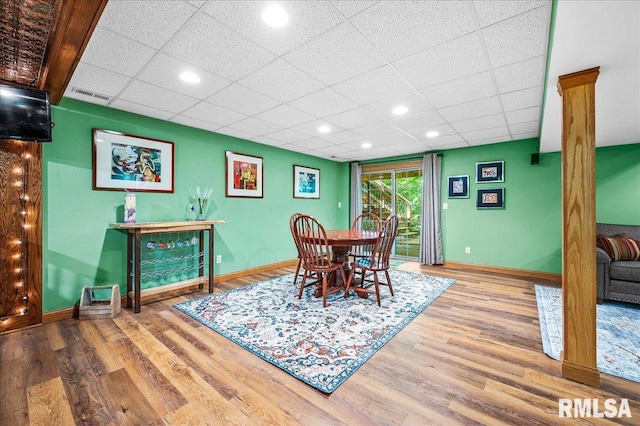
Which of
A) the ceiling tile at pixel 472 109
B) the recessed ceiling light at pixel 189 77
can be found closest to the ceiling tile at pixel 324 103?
the recessed ceiling light at pixel 189 77

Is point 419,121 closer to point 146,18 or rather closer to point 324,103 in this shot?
point 324,103

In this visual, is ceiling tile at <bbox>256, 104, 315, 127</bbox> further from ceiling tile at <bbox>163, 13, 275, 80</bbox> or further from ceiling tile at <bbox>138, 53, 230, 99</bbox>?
ceiling tile at <bbox>163, 13, 275, 80</bbox>

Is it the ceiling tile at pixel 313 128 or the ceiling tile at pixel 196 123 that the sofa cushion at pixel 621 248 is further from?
the ceiling tile at pixel 196 123

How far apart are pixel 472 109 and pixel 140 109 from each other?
12.6 ft

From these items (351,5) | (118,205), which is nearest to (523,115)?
(351,5)

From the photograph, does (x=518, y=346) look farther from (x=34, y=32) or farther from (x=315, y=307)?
(x=34, y=32)

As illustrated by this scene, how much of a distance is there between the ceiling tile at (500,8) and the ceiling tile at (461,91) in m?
0.71

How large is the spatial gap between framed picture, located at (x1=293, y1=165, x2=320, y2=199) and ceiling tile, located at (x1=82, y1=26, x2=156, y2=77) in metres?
3.36

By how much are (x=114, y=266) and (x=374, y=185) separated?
510 cm

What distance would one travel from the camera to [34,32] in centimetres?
177

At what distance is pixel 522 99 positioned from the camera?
2732 mm

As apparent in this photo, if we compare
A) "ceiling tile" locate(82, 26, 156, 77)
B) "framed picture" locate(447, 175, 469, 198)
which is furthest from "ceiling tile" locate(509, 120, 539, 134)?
"ceiling tile" locate(82, 26, 156, 77)

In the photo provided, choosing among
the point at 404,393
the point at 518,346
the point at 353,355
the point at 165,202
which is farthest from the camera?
the point at 165,202

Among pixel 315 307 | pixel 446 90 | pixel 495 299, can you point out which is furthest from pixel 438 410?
pixel 446 90
